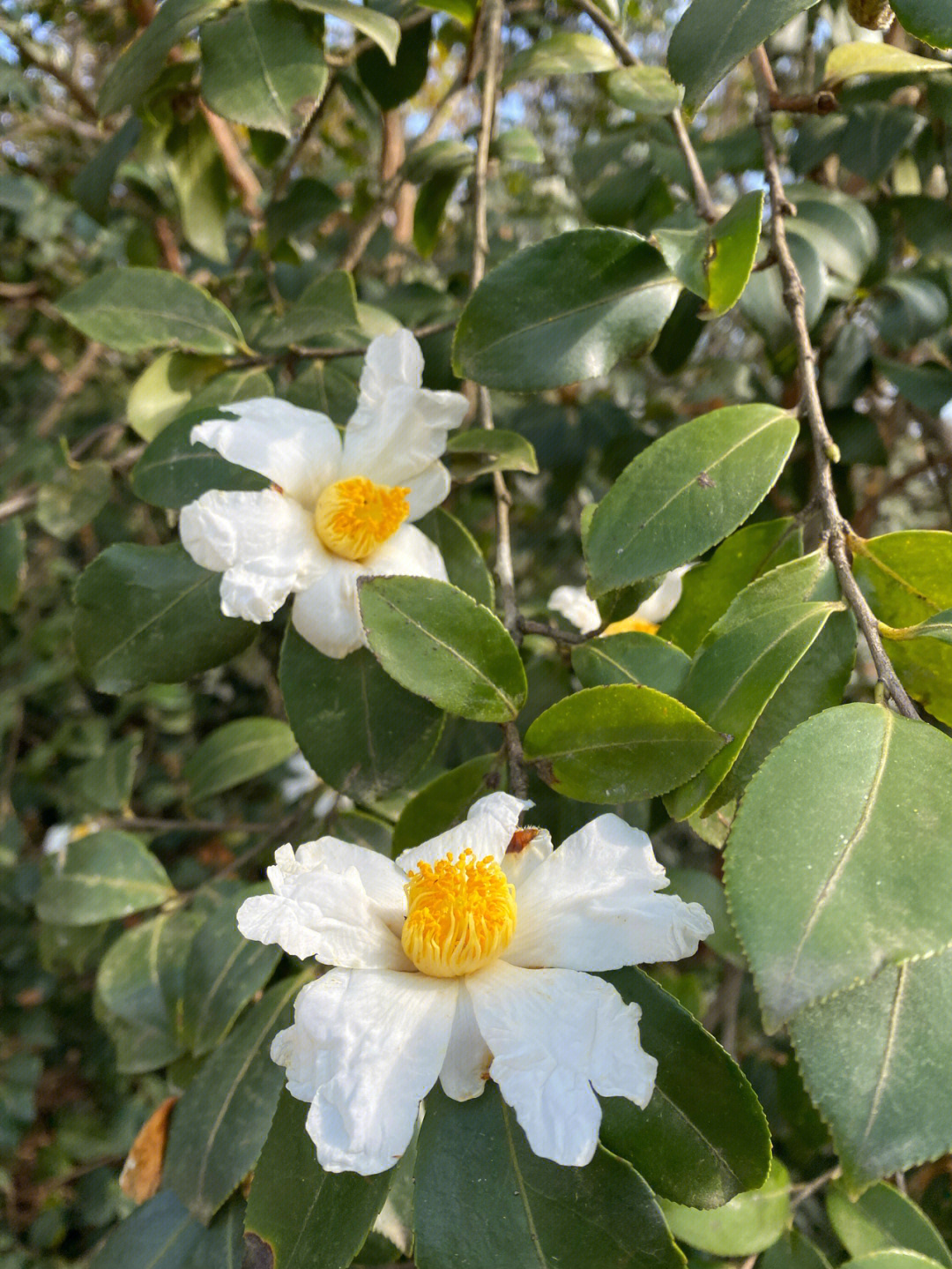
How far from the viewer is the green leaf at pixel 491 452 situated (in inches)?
27.1

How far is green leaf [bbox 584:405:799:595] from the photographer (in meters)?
0.56

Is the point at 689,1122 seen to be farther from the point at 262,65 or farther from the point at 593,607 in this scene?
the point at 262,65

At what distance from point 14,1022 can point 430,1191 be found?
67.7 inches

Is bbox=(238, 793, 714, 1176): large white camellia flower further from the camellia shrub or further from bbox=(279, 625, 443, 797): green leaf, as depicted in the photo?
bbox=(279, 625, 443, 797): green leaf

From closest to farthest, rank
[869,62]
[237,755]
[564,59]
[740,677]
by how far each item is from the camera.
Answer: [740,677], [869,62], [564,59], [237,755]

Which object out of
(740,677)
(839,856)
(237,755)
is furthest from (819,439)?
(237,755)

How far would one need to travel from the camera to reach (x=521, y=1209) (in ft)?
1.38

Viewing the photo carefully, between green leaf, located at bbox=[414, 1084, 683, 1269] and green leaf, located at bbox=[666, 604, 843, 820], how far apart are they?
164 millimetres

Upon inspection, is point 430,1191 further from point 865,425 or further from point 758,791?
point 865,425

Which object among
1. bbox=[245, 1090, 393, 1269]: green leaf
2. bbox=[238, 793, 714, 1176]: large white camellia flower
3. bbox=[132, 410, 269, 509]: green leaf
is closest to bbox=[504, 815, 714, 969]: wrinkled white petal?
bbox=[238, 793, 714, 1176]: large white camellia flower

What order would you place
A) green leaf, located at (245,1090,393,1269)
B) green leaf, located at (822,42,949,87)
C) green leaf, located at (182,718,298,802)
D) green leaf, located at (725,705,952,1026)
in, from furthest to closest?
green leaf, located at (182,718,298,802) → green leaf, located at (822,42,949,87) → green leaf, located at (245,1090,393,1269) → green leaf, located at (725,705,952,1026)

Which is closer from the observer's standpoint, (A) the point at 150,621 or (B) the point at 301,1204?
(B) the point at 301,1204

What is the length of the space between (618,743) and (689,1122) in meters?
0.18

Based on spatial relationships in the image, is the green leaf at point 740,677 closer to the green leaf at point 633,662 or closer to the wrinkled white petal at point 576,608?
the green leaf at point 633,662
